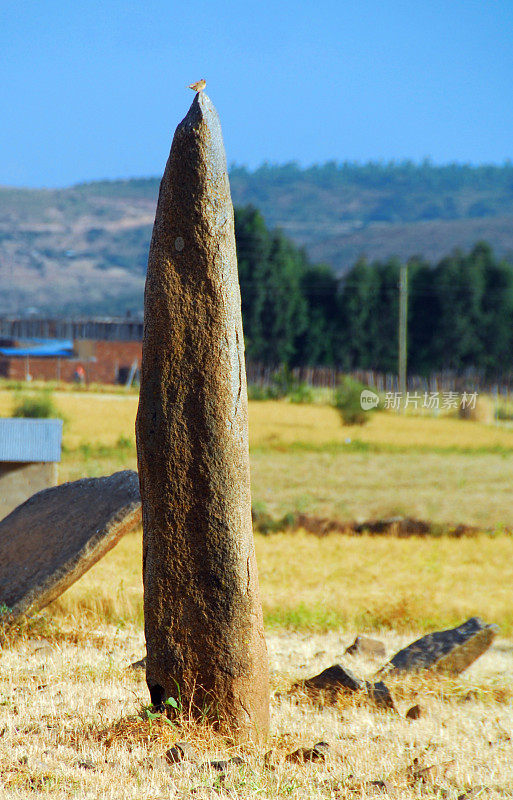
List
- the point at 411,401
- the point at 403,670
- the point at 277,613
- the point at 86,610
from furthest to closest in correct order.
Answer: the point at 411,401
the point at 277,613
the point at 86,610
the point at 403,670

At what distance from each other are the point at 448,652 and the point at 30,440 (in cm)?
606

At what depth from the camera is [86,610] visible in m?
9.03

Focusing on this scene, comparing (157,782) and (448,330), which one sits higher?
(448,330)

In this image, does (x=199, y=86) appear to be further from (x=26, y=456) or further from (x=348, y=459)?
(x=348, y=459)

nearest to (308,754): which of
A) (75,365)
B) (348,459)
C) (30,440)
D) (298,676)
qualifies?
(298,676)

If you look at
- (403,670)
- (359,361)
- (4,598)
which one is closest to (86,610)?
(4,598)

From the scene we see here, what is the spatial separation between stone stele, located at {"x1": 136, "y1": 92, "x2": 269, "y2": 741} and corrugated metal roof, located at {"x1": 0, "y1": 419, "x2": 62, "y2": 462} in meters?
6.49

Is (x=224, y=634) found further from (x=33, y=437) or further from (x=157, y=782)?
(x=33, y=437)

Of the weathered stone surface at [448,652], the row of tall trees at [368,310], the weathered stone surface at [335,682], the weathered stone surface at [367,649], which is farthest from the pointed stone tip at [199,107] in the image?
the row of tall trees at [368,310]

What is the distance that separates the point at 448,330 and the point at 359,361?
15.3ft

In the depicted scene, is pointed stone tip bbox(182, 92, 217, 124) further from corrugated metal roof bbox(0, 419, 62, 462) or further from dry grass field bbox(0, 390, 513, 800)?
corrugated metal roof bbox(0, 419, 62, 462)

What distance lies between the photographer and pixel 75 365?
25.8 meters

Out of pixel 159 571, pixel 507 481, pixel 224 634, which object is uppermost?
pixel 159 571

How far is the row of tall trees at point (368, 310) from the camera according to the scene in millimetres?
44312
